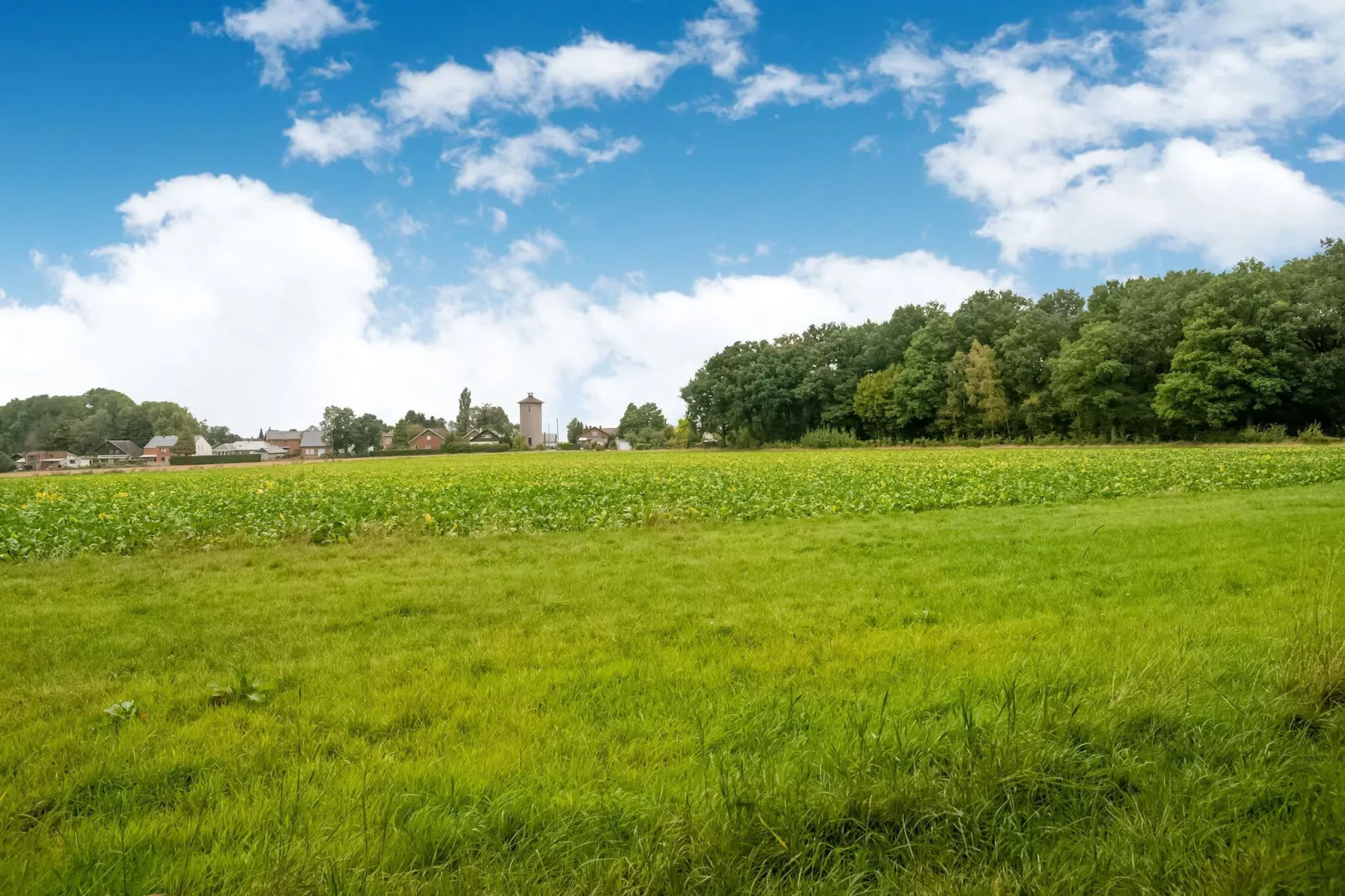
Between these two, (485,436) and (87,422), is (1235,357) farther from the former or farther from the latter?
(87,422)

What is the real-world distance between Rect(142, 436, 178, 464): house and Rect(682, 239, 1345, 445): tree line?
89.2 meters

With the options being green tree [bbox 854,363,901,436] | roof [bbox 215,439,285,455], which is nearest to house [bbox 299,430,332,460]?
roof [bbox 215,439,285,455]

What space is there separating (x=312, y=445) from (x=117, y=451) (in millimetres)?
33978

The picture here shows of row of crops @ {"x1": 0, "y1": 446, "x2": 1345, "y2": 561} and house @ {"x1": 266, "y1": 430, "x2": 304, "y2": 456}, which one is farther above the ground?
house @ {"x1": 266, "y1": 430, "x2": 304, "y2": 456}

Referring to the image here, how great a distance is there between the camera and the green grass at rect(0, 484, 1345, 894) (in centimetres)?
245

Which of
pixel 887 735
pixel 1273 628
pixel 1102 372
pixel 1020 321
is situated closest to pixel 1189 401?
pixel 1102 372

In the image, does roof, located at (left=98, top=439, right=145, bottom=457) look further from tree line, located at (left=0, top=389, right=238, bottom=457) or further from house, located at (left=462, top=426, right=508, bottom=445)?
house, located at (left=462, top=426, right=508, bottom=445)

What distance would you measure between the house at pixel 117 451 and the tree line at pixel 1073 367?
307ft

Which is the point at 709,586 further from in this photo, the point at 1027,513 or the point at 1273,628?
the point at 1027,513

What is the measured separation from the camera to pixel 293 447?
472 feet

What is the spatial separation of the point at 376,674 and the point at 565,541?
603cm

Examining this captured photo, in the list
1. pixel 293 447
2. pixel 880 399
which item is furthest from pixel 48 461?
pixel 880 399

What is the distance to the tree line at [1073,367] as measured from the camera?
46.7 metres

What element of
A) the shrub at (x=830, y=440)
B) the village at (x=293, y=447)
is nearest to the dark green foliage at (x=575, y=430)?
the village at (x=293, y=447)
